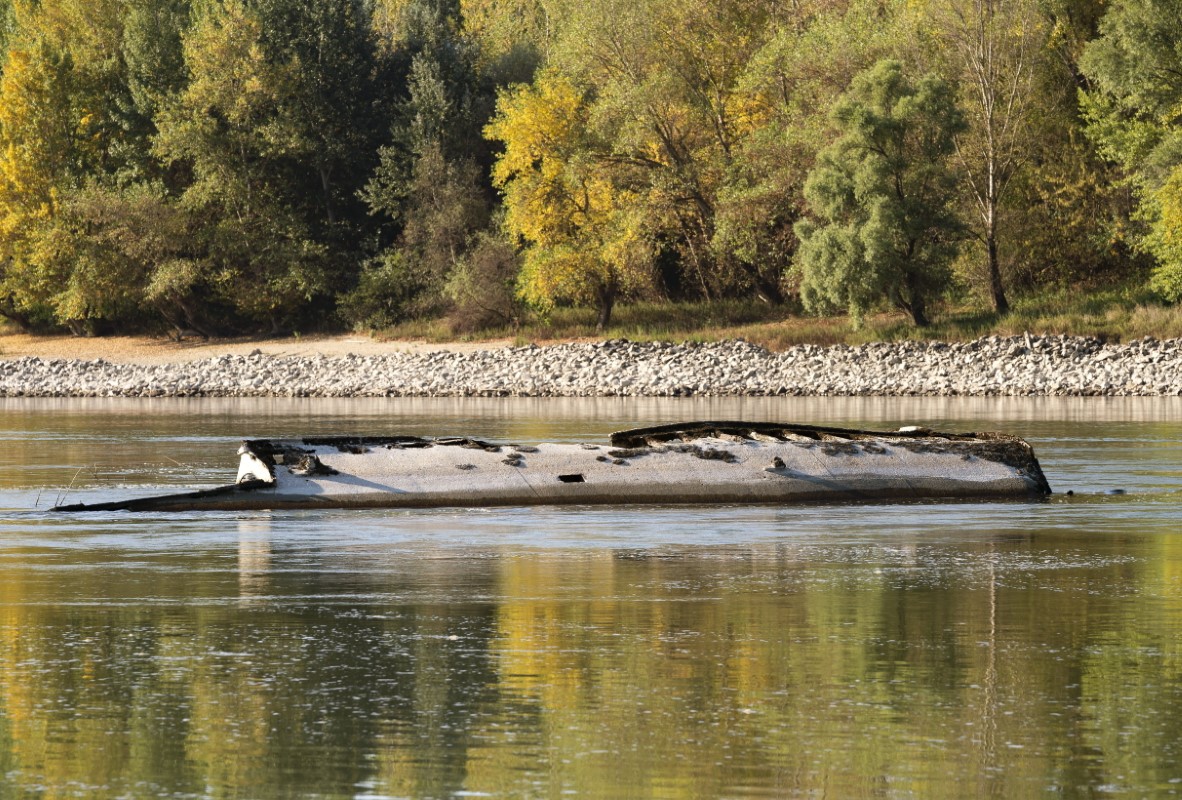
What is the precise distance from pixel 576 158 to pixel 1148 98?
70.5 feet

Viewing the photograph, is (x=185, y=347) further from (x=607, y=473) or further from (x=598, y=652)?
(x=598, y=652)

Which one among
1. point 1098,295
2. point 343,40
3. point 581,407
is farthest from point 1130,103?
point 343,40

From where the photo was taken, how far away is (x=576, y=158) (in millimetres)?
71500

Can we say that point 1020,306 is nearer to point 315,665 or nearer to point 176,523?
point 176,523

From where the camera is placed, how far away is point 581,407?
176 ft

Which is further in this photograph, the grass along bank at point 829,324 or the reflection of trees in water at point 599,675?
the grass along bank at point 829,324

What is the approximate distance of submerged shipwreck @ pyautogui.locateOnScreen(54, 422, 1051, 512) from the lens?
23266mm

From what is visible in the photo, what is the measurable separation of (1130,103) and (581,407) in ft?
79.3

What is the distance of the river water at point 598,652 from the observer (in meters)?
9.60

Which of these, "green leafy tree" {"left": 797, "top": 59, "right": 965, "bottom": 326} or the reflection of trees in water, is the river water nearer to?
the reflection of trees in water

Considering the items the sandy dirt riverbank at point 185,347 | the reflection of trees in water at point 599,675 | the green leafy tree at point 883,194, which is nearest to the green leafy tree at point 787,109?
the green leafy tree at point 883,194

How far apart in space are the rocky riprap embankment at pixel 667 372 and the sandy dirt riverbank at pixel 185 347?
2.06 meters

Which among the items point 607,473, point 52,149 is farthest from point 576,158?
point 607,473

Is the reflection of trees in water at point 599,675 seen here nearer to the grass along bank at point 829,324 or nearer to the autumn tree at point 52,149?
the grass along bank at point 829,324
